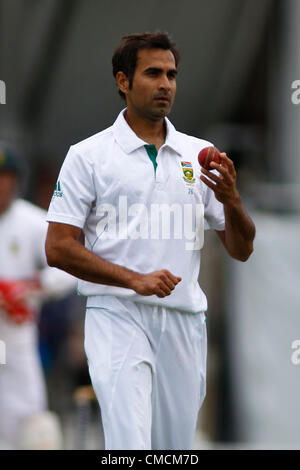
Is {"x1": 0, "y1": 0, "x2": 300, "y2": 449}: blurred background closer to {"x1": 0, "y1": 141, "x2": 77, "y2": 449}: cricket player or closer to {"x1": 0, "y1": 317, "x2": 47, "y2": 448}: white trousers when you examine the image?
{"x1": 0, "y1": 141, "x2": 77, "y2": 449}: cricket player

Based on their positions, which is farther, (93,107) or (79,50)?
(79,50)

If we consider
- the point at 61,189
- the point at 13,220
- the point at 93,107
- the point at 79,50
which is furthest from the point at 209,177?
the point at 79,50

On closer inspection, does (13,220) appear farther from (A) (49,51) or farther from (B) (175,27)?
(A) (49,51)

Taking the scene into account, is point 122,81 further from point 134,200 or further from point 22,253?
point 22,253

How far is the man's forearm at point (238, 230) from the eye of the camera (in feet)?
8.00

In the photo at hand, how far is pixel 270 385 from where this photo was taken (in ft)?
21.5

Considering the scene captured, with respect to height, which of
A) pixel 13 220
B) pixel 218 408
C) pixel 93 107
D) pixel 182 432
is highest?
pixel 93 107

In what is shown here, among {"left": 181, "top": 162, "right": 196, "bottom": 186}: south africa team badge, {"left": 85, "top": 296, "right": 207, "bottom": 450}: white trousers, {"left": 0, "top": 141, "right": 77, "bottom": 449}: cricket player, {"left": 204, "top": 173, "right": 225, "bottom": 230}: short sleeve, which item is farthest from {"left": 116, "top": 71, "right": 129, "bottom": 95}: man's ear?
{"left": 0, "top": 141, "right": 77, "bottom": 449}: cricket player

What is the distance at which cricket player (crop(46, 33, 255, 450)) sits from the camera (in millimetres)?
2422

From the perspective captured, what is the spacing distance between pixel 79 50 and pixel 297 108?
4180 millimetres

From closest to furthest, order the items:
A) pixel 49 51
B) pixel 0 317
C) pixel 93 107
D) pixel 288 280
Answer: pixel 93 107
pixel 0 317
pixel 288 280
pixel 49 51

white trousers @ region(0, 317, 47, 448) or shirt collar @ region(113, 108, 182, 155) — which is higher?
shirt collar @ region(113, 108, 182, 155)

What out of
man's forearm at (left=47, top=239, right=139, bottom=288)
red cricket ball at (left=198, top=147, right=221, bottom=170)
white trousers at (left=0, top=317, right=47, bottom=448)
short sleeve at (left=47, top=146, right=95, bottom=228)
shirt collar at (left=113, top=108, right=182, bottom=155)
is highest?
shirt collar at (left=113, top=108, right=182, bottom=155)

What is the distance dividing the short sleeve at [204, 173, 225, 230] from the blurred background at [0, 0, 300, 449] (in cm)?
46
